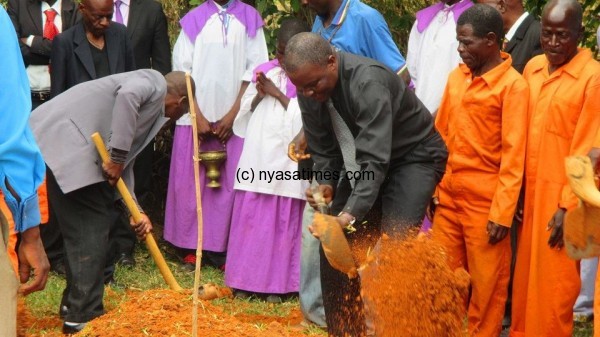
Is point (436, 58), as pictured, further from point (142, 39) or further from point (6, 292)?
point (6, 292)

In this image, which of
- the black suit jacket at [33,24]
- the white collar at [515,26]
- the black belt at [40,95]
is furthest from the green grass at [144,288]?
the white collar at [515,26]

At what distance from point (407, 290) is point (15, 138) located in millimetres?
2748

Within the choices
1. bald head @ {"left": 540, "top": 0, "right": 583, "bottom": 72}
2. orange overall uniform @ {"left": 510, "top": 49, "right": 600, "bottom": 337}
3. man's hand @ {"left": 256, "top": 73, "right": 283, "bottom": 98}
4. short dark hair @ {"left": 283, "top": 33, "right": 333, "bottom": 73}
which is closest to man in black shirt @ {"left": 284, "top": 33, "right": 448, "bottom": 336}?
short dark hair @ {"left": 283, "top": 33, "right": 333, "bottom": 73}

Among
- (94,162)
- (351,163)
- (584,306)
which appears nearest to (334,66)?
(351,163)

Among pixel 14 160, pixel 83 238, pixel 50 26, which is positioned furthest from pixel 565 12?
pixel 50 26

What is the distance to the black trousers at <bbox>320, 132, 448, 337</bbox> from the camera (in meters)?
6.13

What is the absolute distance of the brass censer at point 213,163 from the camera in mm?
8625

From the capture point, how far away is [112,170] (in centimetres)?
680

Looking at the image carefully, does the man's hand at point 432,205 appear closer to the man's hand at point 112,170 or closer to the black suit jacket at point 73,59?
the man's hand at point 112,170

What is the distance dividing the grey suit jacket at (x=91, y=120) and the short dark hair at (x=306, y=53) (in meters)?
1.42

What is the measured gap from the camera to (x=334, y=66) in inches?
231

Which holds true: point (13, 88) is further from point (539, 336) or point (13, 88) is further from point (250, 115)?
point (250, 115)

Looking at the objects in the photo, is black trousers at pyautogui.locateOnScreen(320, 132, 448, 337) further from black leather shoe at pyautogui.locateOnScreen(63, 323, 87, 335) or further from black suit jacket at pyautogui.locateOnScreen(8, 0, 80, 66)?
black suit jacket at pyautogui.locateOnScreen(8, 0, 80, 66)

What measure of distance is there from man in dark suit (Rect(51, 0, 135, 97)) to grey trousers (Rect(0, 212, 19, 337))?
4.48 metres
